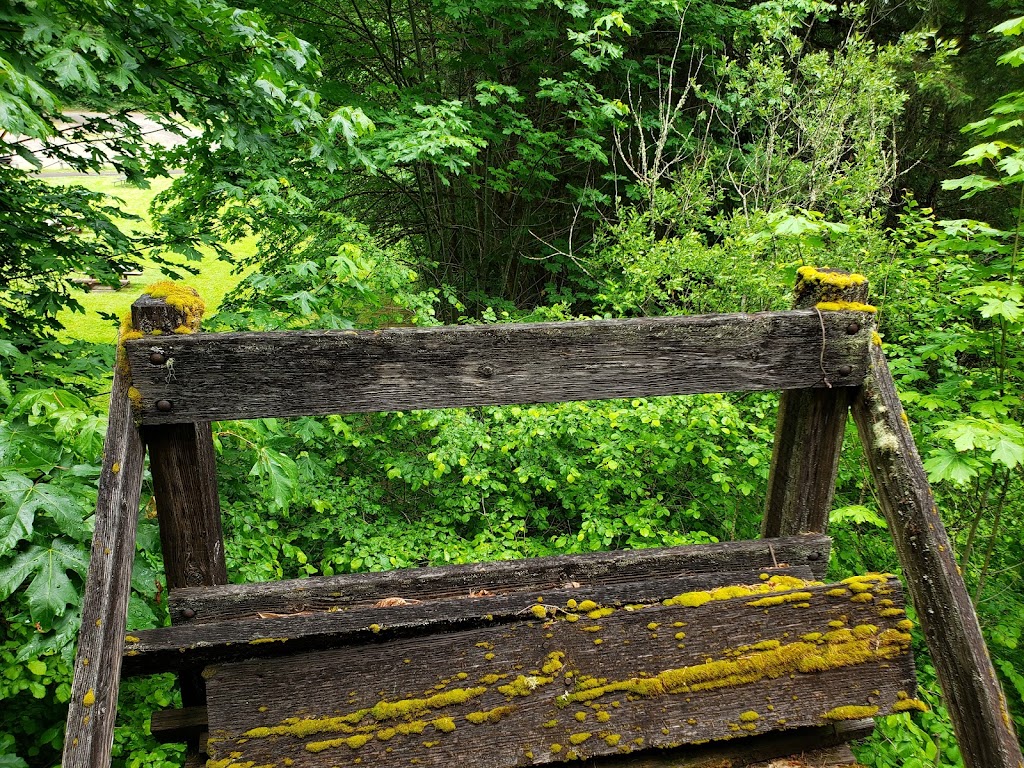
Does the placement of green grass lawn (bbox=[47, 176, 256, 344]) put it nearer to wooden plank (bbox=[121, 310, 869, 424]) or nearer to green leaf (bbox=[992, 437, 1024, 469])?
wooden plank (bbox=[121, 310, 869, 424])

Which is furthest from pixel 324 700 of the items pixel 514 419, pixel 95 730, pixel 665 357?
pixel 514 419

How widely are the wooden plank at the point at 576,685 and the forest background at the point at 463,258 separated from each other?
0.73 metres

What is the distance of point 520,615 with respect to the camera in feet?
5.89

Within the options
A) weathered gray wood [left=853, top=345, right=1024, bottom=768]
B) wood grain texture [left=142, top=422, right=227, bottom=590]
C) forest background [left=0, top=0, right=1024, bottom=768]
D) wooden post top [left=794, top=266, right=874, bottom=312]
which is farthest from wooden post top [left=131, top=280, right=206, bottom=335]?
weathered gray wood [left=853, top=345, right=1024, bottom=768]

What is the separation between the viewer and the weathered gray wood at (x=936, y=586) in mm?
1590

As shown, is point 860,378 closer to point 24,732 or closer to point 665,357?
point 665,357

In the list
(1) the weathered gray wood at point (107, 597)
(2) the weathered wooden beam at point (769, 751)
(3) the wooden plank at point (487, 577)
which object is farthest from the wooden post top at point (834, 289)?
(1) the weathered gray wood at point (107, 597)

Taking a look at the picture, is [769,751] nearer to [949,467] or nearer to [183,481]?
[183,481]

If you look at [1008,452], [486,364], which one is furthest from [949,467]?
[486,364]

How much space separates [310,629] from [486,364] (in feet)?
2.94

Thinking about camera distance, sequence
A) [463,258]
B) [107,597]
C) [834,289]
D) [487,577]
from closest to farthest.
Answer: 1. [107,597]
2. [834,289]
3. [487,577]
4. [463,258]

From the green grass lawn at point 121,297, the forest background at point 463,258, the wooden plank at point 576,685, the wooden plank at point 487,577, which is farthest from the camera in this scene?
the green grass lawn at point 121,297

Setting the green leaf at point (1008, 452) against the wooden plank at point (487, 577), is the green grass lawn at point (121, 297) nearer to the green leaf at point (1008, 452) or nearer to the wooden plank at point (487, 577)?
the wooden plank at point (487, 577)

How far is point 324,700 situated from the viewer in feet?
5.27
